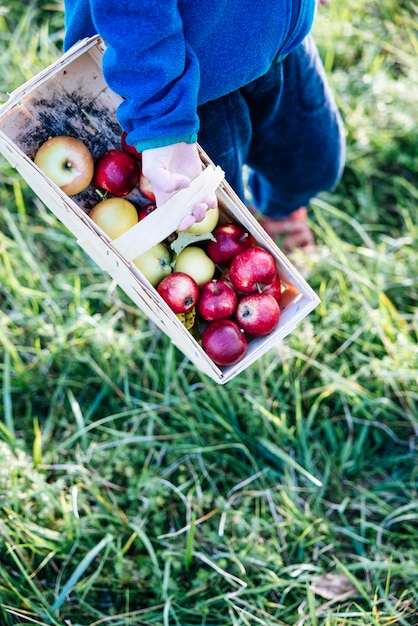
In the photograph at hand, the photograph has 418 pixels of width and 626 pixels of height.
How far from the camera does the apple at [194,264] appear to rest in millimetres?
1691

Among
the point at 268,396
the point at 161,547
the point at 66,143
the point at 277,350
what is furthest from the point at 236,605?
the point at 66,143

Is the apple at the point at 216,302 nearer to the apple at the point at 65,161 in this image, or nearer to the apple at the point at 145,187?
the apple at the point at 145,187

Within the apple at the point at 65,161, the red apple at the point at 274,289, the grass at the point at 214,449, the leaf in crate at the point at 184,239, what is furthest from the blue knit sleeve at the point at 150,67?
the grass at the point at 214,449

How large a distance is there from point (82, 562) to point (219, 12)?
61.2 inches

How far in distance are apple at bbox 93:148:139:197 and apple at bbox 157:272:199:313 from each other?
27 centimetres

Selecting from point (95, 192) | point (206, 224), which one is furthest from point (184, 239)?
point (95, 192)

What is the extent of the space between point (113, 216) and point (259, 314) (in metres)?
0.45

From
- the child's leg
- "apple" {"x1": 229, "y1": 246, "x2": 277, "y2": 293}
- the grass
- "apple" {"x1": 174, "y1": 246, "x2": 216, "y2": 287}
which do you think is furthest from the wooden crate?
the grass

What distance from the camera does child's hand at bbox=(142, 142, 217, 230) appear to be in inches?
51.3

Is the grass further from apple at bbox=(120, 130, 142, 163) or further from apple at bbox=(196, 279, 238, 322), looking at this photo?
apple at bbox=(120, 130, 142, 163)

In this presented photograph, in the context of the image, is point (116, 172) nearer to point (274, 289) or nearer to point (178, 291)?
point (178, 291)

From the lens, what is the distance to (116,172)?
1.59 metres

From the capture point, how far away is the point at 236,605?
187 cm

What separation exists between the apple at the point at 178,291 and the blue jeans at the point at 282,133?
0.34 m
